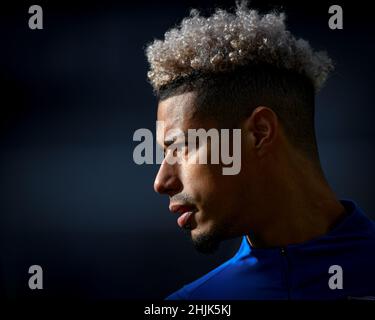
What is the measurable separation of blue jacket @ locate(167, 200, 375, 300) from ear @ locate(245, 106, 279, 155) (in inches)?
8.8

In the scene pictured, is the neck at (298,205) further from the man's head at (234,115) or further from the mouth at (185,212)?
the mouth at (185,212)

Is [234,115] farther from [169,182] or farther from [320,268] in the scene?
Result: [320,268]

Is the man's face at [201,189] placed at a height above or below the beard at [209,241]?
above

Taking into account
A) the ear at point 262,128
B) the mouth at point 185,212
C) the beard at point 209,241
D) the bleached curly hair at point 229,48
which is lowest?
the beard at point 209,241

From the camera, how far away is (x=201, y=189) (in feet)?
3.61

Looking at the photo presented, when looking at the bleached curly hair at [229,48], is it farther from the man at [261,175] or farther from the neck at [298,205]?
the neck at [298,205]

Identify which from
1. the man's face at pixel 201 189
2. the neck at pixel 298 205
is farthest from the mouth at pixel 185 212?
the neck at pixel 298 205

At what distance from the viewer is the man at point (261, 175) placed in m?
1.08

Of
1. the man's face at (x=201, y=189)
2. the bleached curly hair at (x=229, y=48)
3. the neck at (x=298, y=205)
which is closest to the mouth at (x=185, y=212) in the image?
the man's face at (x=201, y=189)

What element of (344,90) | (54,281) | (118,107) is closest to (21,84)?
(118,107)

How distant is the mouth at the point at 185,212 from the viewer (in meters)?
1.11

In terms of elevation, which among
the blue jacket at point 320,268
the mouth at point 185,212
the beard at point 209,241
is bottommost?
the blue jacket at point 320,268

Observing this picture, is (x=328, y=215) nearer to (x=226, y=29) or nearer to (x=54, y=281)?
(x=226, y=29)

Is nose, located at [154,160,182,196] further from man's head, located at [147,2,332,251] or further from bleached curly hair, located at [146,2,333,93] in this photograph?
bleached curly hair, located at [146,2,333,93]
